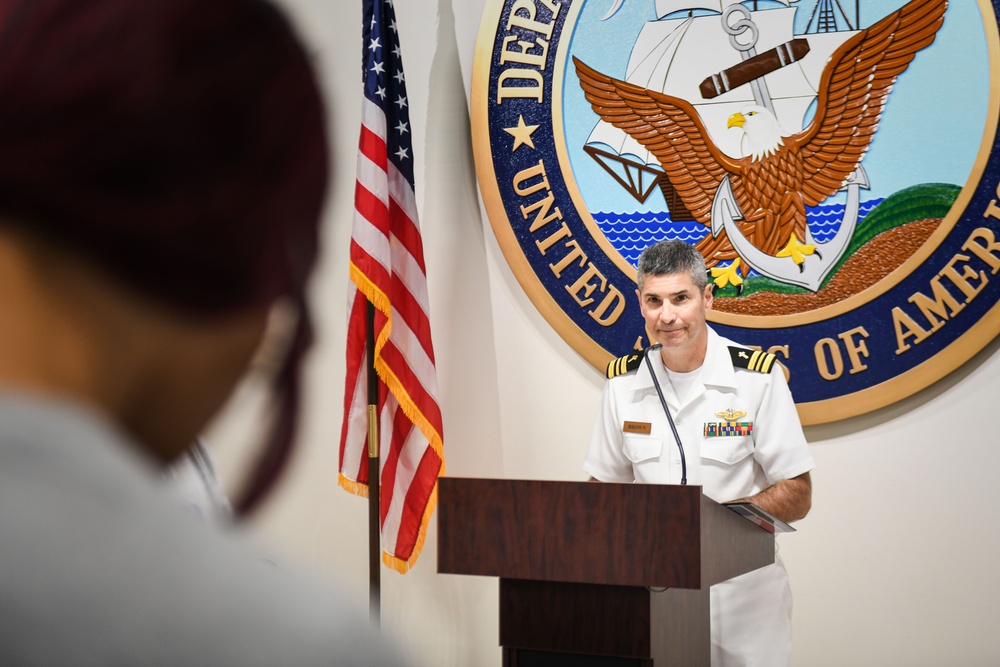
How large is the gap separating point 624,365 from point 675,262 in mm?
369

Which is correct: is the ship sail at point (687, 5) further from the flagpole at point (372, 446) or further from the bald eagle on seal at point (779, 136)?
the flagpole at point (372, 446)

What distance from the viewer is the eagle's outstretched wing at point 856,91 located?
338 centimetres

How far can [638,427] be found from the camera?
2943 millimetres

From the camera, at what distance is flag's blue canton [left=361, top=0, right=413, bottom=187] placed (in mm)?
3578

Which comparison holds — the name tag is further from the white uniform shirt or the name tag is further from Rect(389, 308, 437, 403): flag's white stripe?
Rect(389, 308, 437, 403): flag's white stripe

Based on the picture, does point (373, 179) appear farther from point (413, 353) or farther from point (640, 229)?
point (640, 229)

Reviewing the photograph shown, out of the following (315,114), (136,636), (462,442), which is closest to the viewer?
(136,636)

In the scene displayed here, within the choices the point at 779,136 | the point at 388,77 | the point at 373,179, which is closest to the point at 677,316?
the point at 779,136

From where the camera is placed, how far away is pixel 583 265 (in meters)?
3.72

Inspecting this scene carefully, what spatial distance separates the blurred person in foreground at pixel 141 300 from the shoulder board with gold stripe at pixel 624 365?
2701 mm

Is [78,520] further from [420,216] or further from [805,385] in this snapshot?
[420,216]

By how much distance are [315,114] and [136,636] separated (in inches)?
8.5

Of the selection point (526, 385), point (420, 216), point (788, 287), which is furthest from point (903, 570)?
point (420, 216)

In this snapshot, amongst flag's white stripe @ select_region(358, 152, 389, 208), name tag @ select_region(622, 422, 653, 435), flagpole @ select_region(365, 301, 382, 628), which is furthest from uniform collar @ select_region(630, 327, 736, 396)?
flag's white stripe @ select_region(358, 152, 389, 208)
